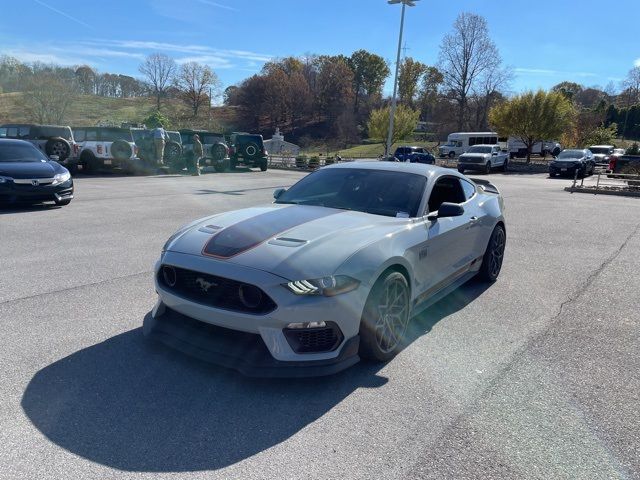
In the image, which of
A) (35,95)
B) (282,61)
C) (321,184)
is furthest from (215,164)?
(282,61)

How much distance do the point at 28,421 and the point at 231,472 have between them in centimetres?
129

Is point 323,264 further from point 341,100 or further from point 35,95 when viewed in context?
point 341,100

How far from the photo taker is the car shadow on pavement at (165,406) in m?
2.57

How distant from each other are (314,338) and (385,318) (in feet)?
2.26

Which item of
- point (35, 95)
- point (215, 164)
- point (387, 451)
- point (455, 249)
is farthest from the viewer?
point (35, 95)

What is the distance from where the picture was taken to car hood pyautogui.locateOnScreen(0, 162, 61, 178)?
9805mm

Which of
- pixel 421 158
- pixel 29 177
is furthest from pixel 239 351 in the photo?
pixel 421 158

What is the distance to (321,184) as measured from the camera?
5.01m

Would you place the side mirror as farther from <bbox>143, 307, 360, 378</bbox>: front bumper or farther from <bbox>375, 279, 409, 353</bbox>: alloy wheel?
<bbox>143, 307, 360, 378</bbox>: front bumper

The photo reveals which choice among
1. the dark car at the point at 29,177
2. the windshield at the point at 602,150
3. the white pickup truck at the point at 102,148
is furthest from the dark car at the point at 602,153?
the dark car at the point at 29,177

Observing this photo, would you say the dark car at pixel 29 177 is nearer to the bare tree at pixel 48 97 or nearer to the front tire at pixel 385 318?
the front tire at pixel 385 318

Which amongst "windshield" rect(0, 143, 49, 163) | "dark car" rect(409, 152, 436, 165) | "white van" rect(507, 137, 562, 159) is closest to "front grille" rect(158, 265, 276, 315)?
"windshield" rect(0, 143, 49, 163)

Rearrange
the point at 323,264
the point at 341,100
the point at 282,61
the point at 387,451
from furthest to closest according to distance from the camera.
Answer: the point at 282,61, the point at 341,100, the point at 323,264, the point at 387,451

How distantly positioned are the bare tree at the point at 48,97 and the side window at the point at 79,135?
157 ft
